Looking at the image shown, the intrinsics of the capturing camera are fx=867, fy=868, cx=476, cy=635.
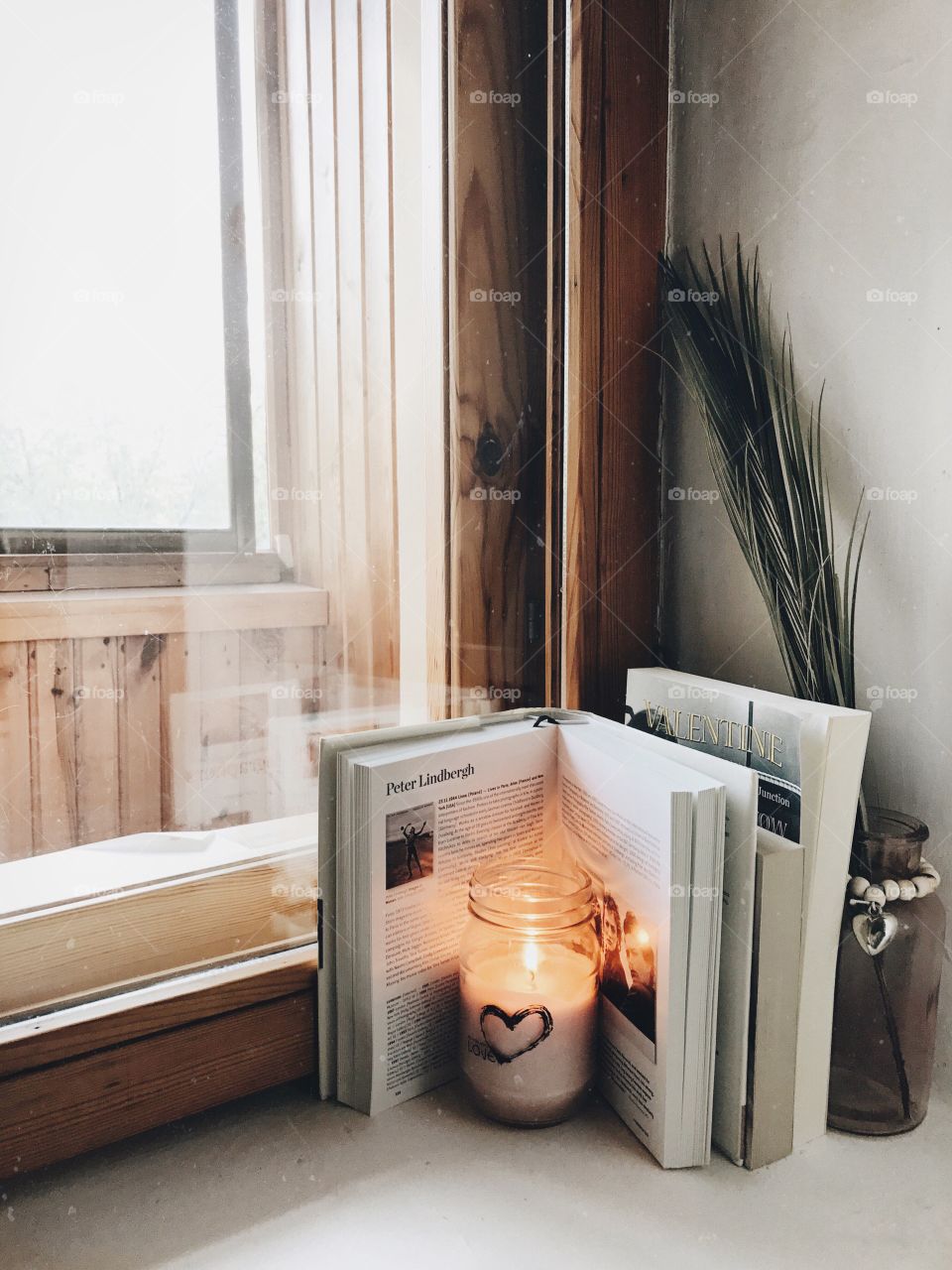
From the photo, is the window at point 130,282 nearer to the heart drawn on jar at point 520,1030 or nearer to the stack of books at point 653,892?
the stack of books at point 653,892

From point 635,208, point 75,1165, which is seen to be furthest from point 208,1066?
point 635,208

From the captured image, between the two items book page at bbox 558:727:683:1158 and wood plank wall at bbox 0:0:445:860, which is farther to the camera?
wood plank wall at bbox 0:0:445:860

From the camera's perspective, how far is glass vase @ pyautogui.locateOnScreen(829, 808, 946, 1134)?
731mm

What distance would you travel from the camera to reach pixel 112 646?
82cm

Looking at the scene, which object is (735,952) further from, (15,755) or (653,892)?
(15,755)

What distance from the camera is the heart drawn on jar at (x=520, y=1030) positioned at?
72 cm

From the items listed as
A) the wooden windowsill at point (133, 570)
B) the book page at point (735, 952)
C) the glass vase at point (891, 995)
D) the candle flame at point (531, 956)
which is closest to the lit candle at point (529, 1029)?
the candle flame at point (531, 956)

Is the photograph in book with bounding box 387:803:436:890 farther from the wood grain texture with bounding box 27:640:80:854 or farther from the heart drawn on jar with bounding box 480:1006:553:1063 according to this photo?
the wood grain texture with bounding box 27:640:80:854

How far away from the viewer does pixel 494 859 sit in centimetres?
82

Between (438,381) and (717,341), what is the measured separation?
0.31 metres

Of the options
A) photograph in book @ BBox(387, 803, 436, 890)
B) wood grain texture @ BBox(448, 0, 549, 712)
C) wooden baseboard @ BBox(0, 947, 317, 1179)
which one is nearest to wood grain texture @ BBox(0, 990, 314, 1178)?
wooden baseboard @ BBox(0, 947, 317, 1179)

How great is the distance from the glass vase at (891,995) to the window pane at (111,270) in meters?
0.70

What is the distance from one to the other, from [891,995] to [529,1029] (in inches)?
12.3

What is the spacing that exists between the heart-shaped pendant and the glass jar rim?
224mm
